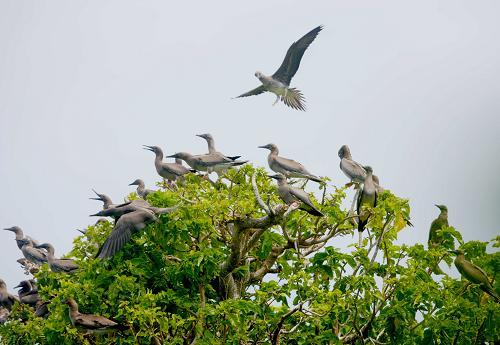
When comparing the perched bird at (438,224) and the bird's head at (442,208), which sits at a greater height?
the bird's head at (442,208)

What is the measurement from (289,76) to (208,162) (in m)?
3.82

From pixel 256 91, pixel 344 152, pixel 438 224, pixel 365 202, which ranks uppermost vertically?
pixel 256 91

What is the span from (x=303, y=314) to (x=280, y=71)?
9539 mm

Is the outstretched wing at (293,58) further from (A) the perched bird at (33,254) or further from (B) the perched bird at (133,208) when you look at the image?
(B) the perched bird at (133,208)

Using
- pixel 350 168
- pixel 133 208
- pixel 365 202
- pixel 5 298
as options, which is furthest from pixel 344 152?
pixel 5 298

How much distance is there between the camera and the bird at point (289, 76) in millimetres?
22438

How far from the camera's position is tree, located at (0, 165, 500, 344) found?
46.2 ft

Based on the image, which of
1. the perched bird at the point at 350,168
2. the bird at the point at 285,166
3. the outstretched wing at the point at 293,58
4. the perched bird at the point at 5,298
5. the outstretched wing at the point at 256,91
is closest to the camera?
the perched bird at the point at 350,168

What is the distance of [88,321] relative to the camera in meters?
14.5

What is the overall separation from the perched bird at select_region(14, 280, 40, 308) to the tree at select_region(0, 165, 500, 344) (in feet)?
11.2

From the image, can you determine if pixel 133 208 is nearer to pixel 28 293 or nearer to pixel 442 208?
pixel 442 208

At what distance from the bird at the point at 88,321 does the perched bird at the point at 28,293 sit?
518 cm

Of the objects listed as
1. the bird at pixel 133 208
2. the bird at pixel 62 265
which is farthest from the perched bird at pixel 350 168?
the bird at pixel 62 265

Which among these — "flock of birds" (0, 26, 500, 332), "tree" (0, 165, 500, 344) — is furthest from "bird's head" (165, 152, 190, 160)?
"tree" (0, 165, 500, 344)
